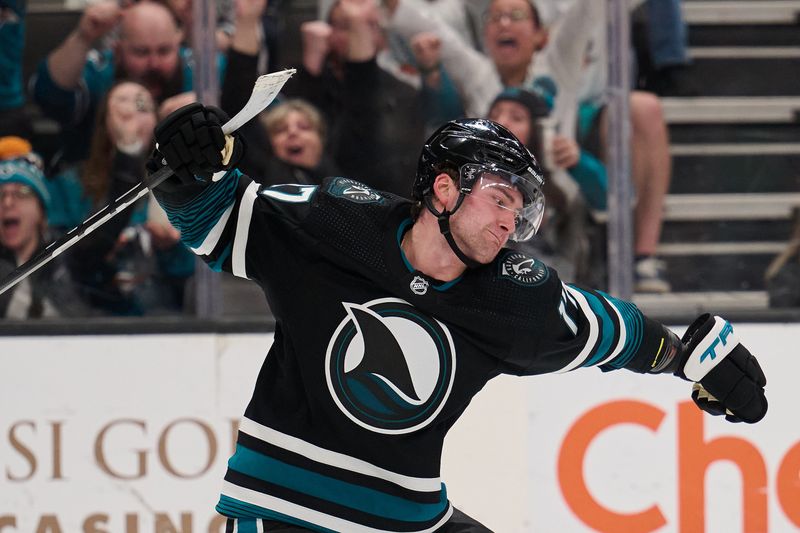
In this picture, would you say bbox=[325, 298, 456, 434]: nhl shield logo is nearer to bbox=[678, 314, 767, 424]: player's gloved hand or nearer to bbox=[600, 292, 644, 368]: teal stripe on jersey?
bbox=[600, 292, 644, 368]: teal stripe on jersey

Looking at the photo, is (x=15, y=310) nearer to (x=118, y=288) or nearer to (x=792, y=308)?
(x=118, y=288)

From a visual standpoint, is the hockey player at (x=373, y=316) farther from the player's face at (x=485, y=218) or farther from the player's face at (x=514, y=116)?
the player's face at (x=514, y=116)

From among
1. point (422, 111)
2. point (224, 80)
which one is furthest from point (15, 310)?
point (422, 111)

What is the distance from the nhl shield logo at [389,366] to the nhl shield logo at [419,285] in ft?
0.10

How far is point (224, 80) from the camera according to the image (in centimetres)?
361

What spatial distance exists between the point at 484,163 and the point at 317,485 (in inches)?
24.5

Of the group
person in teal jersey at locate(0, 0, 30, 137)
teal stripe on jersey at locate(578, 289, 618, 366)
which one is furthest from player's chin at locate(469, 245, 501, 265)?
person in teal jersey at locate(0, 0, 30, 137)

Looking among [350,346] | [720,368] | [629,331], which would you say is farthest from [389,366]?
[720,368]

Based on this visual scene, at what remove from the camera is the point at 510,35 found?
377 cm

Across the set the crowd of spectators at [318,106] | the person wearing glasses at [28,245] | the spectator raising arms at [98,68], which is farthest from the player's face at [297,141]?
the person wearing glasses at [28,245]

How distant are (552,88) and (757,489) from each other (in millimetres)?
1323

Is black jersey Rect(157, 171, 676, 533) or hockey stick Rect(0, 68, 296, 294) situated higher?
hockey stick Rect(0, 68, 296, 294)

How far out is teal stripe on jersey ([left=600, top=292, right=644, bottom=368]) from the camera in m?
2.31

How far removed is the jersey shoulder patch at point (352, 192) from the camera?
2.19m
